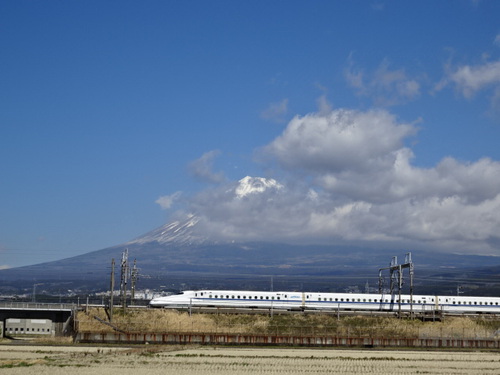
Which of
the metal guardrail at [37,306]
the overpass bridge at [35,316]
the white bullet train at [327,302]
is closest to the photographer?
the overpass bridge at [35,316]

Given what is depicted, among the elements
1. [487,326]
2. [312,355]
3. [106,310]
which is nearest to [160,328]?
[106,310]

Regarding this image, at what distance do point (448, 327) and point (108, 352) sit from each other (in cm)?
4546

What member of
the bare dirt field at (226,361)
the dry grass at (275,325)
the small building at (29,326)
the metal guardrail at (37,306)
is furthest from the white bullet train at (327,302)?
the bare dirt field at (226,361)

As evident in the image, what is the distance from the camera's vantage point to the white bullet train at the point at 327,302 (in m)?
92.3

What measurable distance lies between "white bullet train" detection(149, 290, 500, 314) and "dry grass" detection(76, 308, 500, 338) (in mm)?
6011

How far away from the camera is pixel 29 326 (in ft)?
264

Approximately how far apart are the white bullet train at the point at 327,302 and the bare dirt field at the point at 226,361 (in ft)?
86.8

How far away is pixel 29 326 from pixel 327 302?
3864 cm

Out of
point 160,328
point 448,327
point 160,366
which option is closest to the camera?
point 160,366

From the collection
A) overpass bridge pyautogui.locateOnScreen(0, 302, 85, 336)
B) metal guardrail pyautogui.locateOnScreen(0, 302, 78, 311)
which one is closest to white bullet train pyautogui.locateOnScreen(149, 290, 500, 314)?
metal guardrail pyautogui.locateOnScreen(0, 302, 78, 311)

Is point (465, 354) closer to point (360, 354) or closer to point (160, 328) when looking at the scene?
point (360, 354)

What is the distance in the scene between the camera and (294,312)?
290 ft

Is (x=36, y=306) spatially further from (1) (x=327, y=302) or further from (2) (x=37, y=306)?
(1) (x=327, y=302)

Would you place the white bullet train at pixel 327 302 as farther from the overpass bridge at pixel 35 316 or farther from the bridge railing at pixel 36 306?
the overpass bridge at pixel 35 316
